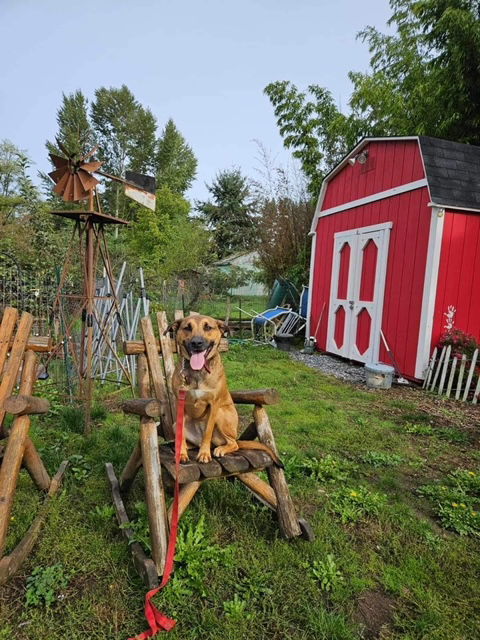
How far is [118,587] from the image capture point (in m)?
1.82

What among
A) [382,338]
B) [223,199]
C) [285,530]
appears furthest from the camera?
[223,199]

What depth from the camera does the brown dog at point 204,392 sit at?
81.6 inches

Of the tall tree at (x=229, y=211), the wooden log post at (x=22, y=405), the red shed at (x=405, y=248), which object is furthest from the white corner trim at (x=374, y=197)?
the tall tree at (x=229, y=211)

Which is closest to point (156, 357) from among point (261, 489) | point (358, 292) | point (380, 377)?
point (261, 489)

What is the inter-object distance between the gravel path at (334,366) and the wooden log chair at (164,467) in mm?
4272

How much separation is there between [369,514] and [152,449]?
156cm

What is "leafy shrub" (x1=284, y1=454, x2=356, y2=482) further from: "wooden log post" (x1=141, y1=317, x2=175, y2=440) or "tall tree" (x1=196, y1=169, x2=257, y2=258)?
"tall tree" (x1=196, y1=169, x2=257, y2=258)

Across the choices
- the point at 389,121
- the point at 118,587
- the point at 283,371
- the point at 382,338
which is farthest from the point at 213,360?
the point at 389,121

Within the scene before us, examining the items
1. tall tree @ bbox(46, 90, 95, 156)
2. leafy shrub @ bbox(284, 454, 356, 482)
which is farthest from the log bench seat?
tall tree @ bbox(46, 90, 95, 156)

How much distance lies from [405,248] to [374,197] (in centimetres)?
133

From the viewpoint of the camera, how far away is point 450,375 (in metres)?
5.35

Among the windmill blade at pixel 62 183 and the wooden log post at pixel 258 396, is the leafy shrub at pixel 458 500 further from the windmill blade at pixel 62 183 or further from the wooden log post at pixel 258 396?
the windmill blade at pixel 62 183

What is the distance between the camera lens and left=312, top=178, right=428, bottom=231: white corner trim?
5.90 m

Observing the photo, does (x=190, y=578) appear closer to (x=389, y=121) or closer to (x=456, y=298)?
(x=456, y=298)
